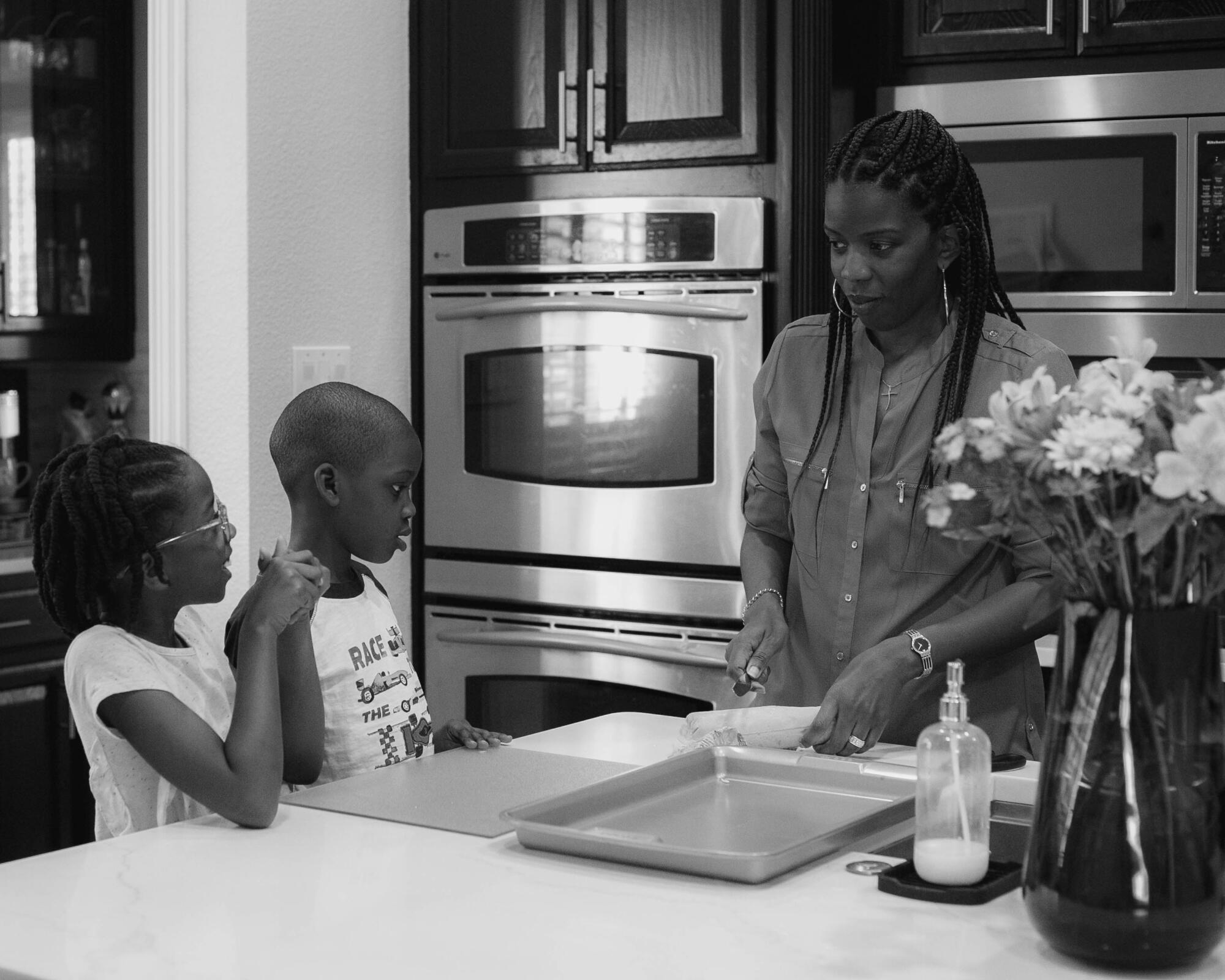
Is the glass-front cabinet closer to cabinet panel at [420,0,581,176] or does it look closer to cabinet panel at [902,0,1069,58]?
cabinet panel at [420,0,581,176]

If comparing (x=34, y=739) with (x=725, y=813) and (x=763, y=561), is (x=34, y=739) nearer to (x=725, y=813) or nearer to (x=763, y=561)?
(x=763, y=561)

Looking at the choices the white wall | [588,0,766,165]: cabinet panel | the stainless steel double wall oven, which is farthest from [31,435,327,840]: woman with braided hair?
[588,0,766,165]: cabinet panel

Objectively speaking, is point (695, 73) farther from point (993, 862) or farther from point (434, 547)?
point (993, 862)

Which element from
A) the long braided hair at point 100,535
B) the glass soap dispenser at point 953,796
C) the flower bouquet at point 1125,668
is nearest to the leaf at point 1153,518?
the flower bouquet at point 1125,668

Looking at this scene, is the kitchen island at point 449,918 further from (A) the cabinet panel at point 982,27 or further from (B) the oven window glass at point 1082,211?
(A) the cabinet panel at point 982,27

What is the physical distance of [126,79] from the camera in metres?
3.61

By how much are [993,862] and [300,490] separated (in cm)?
91

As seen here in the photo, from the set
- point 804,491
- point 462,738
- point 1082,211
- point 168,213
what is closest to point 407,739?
point 462,738

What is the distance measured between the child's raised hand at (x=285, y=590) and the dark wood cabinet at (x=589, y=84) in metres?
1.42

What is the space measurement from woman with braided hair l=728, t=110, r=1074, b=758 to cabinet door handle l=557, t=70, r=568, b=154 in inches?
44.0

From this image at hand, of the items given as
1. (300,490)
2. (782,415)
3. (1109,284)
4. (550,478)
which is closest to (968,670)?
(782,415)

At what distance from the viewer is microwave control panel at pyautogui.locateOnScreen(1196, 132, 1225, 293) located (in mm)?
2516

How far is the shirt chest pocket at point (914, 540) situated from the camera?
5.81 ft

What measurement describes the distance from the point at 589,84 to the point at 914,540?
1.40m
